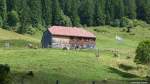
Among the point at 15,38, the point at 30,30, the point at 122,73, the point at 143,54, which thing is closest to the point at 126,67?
the point at 143,54

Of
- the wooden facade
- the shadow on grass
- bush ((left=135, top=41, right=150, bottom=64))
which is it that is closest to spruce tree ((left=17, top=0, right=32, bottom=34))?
the wooden facade

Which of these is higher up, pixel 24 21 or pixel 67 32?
pixel 24 21

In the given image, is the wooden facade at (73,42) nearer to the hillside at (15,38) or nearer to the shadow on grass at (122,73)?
the hillside at (15,38)

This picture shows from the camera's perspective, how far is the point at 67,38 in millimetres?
139375

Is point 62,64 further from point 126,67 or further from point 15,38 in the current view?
point 15,38

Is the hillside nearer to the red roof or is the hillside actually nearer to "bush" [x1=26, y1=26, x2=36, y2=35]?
"bush" [x1=26, y1=26, x2=36, y2=35]

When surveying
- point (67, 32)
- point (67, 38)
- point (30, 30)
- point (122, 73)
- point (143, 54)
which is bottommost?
point (122, 73)

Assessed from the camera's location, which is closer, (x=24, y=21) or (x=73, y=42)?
(x=73, y=42)

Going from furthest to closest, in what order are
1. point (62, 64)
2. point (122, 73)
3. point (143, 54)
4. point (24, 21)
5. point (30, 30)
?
point (24, 21) → point (30, 30) → point (143, 54) → point (122, 73) → point (62, 64)

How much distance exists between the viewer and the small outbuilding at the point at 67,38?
5394 inches

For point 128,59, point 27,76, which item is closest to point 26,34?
point 128,59

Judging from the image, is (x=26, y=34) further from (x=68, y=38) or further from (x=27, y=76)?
(x=27, y=76)

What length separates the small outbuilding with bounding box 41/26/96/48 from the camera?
137 m

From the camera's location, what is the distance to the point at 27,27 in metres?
183
